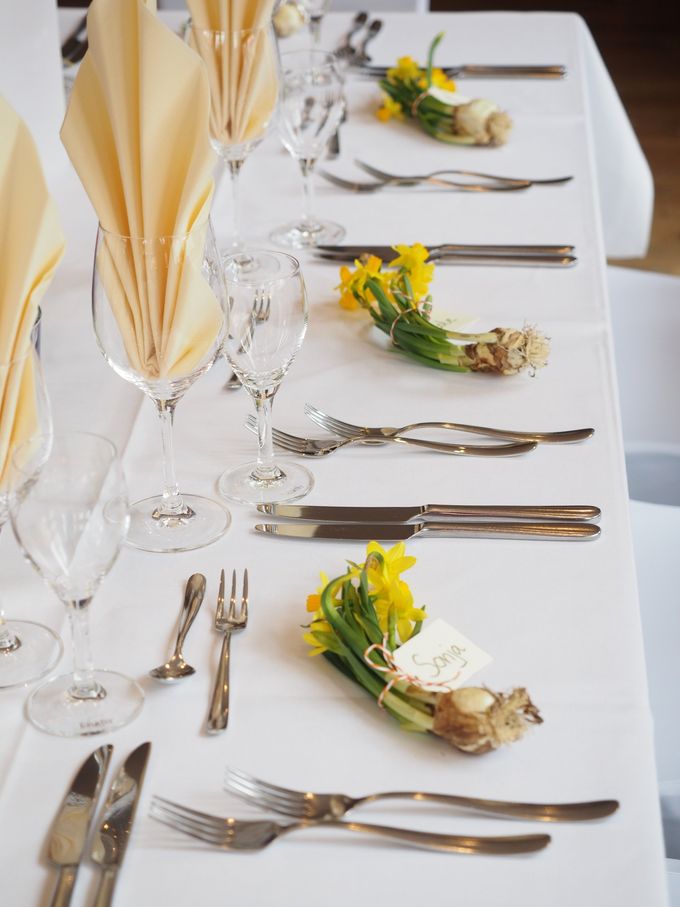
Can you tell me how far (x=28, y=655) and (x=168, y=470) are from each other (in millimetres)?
252

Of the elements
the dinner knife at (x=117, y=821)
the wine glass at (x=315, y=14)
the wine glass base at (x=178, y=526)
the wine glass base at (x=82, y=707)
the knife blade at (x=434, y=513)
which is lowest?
the dinner knife at (x=117, y=821)

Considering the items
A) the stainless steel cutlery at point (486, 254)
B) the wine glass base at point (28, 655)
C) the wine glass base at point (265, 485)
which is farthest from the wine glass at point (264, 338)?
the stainless steel cutlery at point (486, 254)

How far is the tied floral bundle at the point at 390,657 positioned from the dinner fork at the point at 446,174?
110 centimetres

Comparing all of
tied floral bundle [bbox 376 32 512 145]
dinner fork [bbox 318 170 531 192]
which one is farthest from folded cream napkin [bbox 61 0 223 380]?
tied floral bundle [bbox 376 32 512 145]

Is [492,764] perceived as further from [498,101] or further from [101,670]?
[498,101]

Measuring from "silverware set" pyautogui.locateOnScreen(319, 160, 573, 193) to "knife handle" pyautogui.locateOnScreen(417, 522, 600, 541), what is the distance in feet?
3.23

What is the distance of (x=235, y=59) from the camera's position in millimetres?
1668

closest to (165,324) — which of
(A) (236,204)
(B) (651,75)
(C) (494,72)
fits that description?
(A) (236,204)

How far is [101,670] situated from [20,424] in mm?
220

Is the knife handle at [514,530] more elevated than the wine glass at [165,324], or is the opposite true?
the wine glass at [165,324]

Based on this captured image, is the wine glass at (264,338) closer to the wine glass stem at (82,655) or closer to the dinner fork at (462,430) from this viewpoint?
the dinner fork at (462,430)

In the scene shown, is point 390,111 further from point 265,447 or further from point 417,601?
point 417,601

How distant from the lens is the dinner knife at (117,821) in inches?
30.3

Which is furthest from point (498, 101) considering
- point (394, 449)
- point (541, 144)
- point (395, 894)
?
point (395, 894)
